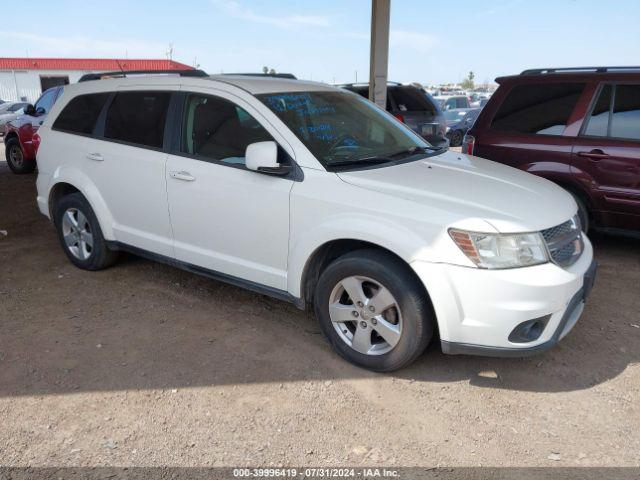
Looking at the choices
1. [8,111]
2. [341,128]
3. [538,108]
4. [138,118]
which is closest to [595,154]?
[538,108]

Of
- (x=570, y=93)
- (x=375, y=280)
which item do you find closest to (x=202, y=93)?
(x=375, y=280)

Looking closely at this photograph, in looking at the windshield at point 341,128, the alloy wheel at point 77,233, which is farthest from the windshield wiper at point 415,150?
the alloy wheel at point 77,233

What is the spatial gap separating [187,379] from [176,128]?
6.19ft

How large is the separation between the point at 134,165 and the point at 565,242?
3180mm

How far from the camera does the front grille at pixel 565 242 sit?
10.5 feet

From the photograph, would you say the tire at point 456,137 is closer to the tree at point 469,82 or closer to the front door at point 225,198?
the front door at point 225,198

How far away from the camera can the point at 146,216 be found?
446 cm

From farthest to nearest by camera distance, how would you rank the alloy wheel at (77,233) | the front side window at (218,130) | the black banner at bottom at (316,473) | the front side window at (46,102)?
the front side window at (46,102) < the alloy wheel at (77,233) < the front side window at (218,130) < the black banner at bottom at (316,473)

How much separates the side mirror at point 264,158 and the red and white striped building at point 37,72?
39428 mm

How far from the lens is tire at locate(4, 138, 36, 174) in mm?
11273

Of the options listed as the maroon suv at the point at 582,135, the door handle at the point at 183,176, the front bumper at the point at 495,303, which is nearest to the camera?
the front bumper at the point at 495,303

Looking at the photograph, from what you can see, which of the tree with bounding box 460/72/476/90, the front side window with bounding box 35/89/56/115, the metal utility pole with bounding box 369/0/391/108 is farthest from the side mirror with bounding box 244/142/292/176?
the tree with bounding box 460/72/476/90

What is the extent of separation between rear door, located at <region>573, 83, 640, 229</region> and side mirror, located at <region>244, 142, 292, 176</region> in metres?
3.30

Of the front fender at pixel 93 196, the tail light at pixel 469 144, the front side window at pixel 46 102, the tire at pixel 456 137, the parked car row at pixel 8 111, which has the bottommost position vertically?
the tire at pixel 456 137
